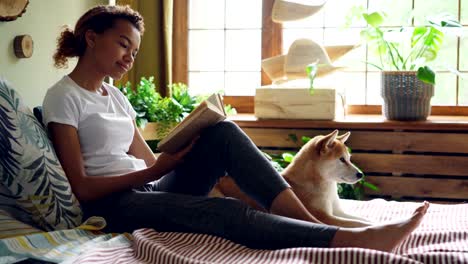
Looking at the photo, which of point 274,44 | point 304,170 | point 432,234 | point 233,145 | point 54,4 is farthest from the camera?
point 274,44

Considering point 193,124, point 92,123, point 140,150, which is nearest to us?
point 193,124

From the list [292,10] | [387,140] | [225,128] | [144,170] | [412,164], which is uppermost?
[292,10]

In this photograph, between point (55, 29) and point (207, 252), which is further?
point (55, 29)

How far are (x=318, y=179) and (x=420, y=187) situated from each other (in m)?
1.28

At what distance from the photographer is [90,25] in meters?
1.94

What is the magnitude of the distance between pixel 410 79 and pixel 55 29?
5.46ft

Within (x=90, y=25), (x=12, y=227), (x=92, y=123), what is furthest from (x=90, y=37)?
(x=12, y=227)

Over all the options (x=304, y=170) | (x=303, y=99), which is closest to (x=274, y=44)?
(x=303, y=99)

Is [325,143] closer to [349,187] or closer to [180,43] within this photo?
[349,187]

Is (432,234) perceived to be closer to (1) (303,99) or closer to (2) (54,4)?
(1) (303,99)

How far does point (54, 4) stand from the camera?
263 cm

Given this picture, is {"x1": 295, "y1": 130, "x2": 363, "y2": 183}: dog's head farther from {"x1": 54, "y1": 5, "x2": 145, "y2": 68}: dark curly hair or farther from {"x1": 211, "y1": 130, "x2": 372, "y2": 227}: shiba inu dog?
{"x1": 54, "y1": 5, "x2": 145, "y2": 68}: dark curly hair

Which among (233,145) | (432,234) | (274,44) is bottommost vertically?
(432,234)

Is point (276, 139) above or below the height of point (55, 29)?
below
